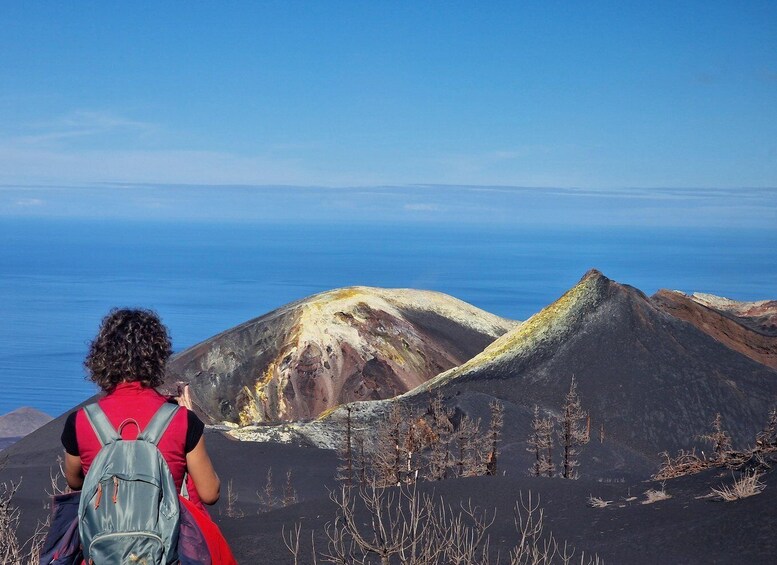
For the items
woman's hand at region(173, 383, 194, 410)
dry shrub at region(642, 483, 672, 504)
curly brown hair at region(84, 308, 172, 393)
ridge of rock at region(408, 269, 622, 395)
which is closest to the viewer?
curly brown hair at region(84, 308, 172, 393)

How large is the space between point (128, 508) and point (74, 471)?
1.71 feet

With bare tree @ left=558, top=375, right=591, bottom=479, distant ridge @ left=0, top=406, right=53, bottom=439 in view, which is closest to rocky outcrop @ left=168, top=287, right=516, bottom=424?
bare tree @ left=558, top=375, right=591, bottom=479

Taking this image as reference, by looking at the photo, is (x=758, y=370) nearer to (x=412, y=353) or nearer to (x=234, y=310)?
(x=412, y=353)

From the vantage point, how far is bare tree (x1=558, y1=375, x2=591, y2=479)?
32991 millimetres

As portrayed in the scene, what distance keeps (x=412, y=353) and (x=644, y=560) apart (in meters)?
59.8

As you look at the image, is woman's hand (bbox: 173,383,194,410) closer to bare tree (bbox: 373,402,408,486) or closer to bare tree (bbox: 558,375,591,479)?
bare tree (bbox: 558,375,591,479)

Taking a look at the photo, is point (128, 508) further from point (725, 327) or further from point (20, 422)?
point (20, 422)

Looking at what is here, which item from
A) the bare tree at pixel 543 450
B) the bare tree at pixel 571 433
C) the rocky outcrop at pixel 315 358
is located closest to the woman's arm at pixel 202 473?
the bare tree at pixel 571 433

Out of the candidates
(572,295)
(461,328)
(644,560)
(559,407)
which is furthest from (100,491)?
(461,328)

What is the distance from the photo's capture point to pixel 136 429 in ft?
14.8

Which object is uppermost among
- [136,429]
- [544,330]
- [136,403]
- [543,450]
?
[544,330]

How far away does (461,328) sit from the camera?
80938 mm

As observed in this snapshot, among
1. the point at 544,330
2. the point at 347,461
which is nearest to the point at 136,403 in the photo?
the point at 347,461

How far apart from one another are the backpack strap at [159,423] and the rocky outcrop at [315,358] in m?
59.5
